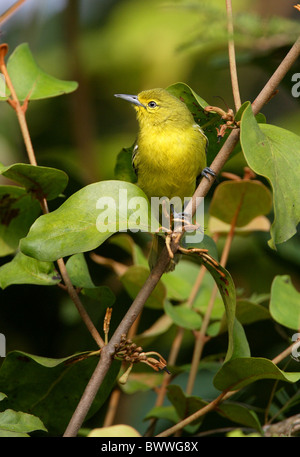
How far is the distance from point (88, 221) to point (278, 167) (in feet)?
1.30

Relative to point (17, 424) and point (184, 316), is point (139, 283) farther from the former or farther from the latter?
point (17, 424)

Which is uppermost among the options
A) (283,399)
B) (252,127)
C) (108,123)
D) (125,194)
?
(252,127)

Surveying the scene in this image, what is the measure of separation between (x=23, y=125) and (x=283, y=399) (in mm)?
1024

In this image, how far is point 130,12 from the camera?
3164mm

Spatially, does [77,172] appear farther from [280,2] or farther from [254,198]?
[280,2]

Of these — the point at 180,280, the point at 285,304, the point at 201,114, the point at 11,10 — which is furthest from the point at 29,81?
the point at 285,304

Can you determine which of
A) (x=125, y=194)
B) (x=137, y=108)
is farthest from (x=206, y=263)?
(x=137, y=108)

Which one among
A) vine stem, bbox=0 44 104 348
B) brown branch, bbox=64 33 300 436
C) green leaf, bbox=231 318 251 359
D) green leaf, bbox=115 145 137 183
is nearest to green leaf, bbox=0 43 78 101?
vine stem, bbox=0 44 104 348

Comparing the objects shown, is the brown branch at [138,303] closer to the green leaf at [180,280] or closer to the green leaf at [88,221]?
the green leaf at [88,221]

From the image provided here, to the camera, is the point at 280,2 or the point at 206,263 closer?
the point at 206,263

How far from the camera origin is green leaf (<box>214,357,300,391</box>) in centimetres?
125

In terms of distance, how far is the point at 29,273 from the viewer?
4.93 feet

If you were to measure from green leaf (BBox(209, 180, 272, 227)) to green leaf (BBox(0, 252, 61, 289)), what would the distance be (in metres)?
0.53

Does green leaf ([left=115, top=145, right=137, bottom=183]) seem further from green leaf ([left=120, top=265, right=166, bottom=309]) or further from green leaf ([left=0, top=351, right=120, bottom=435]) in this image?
green leaf ([left=0, top=351, right=120, bottom=435])
